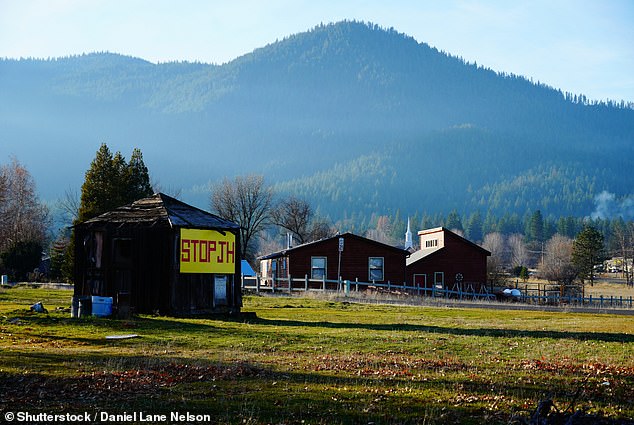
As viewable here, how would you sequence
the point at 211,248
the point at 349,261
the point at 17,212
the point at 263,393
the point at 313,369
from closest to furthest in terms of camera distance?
1. the point at 263,393
2. the point at 313,369
3. the point at 211,248
4. the point at 349,261
5. the point at 17,212

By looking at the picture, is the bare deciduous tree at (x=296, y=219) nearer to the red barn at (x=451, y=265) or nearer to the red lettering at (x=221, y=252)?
the red barn at (x=451, y=265)

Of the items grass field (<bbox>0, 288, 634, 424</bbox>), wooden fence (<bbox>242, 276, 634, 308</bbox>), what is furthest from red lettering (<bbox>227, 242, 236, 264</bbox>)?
wooden fence (<bbox>242, 276, 634, 308</bbox>)

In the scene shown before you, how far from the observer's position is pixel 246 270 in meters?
67.9

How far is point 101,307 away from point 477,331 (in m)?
14.2

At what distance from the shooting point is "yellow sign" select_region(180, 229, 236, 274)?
3150 cm

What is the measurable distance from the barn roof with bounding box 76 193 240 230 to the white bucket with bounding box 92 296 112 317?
151 inches

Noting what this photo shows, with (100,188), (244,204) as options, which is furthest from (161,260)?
(244,204)

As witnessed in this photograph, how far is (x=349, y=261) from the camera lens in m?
60.5

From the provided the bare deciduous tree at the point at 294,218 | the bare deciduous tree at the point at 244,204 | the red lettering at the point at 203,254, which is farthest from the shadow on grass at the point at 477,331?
the bare deciduous tree at the point at 294,218

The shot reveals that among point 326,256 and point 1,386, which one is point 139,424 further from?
point 326,256

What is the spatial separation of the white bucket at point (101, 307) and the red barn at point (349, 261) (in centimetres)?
3140

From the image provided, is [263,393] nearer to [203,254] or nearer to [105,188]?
[203,254]

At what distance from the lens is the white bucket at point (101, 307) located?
29.2m

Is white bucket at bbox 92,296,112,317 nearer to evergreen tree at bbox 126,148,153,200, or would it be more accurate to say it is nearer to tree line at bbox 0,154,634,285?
tree line at bbox 0,154,634,285
